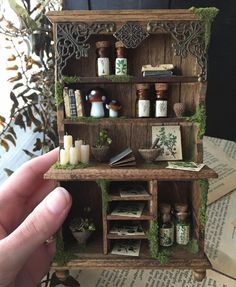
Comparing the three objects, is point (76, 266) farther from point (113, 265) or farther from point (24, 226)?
point (24, 226)

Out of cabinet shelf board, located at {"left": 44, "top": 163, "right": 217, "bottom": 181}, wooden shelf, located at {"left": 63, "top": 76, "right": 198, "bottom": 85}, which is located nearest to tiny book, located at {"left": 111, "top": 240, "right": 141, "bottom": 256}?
cabinet shelf board, located at {"left": 44, "top": 163, "right": 217, "bottom": 181}

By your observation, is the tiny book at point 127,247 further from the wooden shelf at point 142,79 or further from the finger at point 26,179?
the wooden shelf at point 142,79

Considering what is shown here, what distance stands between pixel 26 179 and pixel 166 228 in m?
0.44

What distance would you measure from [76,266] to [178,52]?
650 millimetres

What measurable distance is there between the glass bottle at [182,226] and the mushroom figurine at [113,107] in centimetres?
34

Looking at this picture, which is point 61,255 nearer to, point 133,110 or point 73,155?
point 73,155

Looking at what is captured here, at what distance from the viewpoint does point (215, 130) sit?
1.17m

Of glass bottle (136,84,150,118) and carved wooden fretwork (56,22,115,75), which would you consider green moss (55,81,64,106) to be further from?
glass bottle (136,84,150,118)

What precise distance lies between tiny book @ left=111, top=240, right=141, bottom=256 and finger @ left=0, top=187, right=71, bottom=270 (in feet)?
0.96

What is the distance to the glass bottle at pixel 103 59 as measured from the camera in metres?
0.89

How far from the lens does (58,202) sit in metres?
0.66

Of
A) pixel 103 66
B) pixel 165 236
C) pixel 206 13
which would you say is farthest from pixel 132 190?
pixel 206 13

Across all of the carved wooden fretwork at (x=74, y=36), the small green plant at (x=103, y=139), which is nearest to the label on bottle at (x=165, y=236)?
the small green plant at (x=103, y=139)

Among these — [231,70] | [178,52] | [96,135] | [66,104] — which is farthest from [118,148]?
[231,70]
